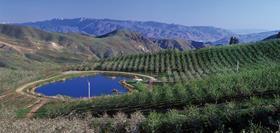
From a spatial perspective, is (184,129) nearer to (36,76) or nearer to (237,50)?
(36,76)

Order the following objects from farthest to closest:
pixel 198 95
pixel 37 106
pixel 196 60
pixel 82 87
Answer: pixel 196 60 → pixel 82 87 → pixel 37 106 → pixel 198 95

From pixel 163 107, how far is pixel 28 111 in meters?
15.2

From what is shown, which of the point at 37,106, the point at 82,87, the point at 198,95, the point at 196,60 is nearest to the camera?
the point at 198,95

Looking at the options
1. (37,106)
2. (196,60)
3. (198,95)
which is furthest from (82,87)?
(198,95)

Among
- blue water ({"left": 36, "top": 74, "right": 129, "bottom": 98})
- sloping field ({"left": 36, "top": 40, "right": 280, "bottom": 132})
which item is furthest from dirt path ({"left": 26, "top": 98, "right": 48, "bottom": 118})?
blue water ({"left": 36, "top": 74, "right": 129, "bottom": 98})

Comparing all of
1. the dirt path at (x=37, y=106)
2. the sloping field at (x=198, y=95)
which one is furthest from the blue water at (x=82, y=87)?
the sloping field at (x=198, y=95)

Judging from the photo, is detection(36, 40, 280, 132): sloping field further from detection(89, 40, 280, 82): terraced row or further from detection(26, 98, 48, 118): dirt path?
detection(26, 98, 48, 118): dirt path

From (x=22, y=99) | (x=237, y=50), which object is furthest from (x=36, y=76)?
(x=237, y=50)

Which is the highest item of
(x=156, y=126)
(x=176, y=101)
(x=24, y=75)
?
(x=156, y=126)

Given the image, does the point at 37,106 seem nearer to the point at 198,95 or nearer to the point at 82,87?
the point at 82,87

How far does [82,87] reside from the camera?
2163 inches

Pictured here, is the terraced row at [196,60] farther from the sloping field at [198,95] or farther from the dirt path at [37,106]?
the dirt path at [37,106]

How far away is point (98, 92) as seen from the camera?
169 feet

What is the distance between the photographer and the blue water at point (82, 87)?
5137cm
